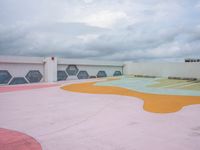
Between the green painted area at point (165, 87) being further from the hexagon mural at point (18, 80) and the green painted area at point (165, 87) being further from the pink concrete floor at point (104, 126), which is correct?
the hexagon mural at point (18, 80)

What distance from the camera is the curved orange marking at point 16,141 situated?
12.8 feet

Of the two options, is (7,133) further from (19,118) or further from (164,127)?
(164,127)

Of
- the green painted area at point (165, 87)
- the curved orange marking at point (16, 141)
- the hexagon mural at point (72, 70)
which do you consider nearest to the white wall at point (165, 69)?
the green painted area at point (165, 87)

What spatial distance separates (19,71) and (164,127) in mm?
14670

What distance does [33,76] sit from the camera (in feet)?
60.3

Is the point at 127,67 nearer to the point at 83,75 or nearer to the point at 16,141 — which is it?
the point at 83,75

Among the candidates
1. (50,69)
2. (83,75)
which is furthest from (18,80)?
(83,75)

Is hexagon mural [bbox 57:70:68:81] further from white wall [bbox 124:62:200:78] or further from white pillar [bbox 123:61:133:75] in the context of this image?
white wall [bbox 124:62:200:78]

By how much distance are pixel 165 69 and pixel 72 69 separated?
991 centimetres

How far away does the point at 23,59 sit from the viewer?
17.3 meters

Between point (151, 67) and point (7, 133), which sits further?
point (151, 67)

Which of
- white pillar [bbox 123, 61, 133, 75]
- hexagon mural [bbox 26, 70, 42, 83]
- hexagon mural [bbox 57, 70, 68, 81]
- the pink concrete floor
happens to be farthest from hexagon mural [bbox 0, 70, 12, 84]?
white pillar [bbox 123, 61, 133, 75]

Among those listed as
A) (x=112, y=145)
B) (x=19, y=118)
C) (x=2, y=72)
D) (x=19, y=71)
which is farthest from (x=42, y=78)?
(x=112, y=145)

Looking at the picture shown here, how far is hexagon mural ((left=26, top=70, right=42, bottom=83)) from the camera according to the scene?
18086 millimetres
